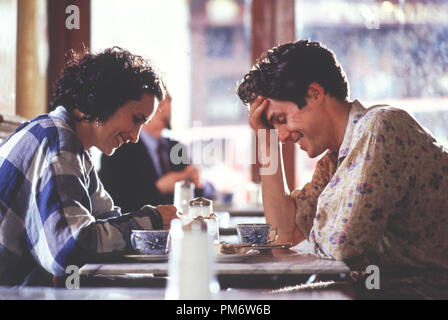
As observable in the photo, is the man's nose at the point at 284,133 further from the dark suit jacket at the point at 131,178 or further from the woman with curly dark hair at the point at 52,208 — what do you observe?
the dark suit jacket at the point at 131,178

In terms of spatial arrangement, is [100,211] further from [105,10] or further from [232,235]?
[105,10]

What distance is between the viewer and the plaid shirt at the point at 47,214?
137 centimetres

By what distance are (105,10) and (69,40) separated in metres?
0.44

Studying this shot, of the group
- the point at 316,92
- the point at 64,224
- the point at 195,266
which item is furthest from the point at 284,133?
the point at 195,266

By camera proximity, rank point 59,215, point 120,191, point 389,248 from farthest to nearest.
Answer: point 120,191, point 389,248, point 59,215

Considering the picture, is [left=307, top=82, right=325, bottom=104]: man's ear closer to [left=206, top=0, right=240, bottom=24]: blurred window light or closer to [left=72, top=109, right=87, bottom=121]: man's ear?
[left=72, top=109, right=87, bottom=121]: man's ear

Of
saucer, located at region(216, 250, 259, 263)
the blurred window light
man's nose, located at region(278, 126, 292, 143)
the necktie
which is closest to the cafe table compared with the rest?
saucer, located at region(216, 250, 259, 263)

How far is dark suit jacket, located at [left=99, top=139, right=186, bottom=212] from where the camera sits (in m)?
3.39

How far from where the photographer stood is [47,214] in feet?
4.51

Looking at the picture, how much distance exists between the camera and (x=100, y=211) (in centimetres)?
207

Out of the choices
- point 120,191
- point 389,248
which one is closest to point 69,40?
point 120,191

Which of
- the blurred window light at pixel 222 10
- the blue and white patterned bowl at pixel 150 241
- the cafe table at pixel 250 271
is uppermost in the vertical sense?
the blurred window light at pixel 222 10

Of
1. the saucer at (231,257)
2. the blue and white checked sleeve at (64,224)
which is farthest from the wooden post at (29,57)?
the saucer at (231,257)

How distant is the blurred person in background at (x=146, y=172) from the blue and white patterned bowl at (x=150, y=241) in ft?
6.12
